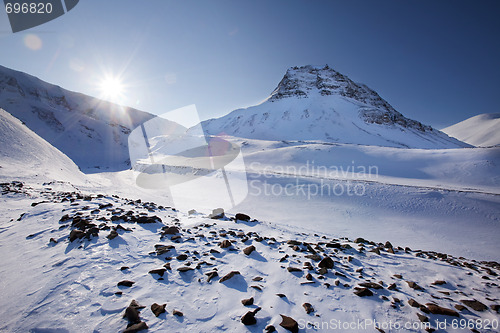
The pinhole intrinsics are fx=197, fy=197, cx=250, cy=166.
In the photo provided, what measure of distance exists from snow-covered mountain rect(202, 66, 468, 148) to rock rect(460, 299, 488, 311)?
66.1 meters

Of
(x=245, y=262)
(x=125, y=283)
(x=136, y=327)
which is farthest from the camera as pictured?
(x=245, y=262)

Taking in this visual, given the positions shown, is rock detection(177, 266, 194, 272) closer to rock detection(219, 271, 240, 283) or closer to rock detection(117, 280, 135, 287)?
rock detection(219, 271, 240, 283)

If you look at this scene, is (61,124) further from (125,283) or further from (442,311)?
(442,311)

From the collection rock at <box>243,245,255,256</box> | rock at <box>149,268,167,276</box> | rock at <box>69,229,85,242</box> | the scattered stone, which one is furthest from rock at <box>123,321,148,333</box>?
rock at <box>69,229,85,242</box>

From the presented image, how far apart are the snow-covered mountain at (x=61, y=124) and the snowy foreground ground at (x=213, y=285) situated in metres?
59.2

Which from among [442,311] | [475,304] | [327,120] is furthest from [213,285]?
[327,120]

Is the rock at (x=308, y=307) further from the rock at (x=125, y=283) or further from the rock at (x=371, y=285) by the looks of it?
the rock at (x=125, y=283)

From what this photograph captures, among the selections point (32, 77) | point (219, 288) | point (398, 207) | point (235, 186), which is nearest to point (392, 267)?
point (219, 288)

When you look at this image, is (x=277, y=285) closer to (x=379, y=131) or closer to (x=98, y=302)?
(x=98, y=302)

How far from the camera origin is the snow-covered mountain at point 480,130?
120781 millimetres

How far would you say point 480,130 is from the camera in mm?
141875

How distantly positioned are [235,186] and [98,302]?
708 inches

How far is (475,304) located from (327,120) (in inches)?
3232

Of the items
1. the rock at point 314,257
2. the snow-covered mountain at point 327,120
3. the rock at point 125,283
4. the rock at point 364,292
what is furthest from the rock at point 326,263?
the snow-covered mountain at point 327,120
